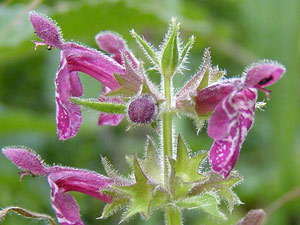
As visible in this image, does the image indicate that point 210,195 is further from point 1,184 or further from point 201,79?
point 1,184

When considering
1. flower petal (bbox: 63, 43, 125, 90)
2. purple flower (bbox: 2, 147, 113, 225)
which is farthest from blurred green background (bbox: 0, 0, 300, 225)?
purple flower (bbox: 2, 147, 113, 225)

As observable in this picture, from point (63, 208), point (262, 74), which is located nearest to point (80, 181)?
point (63, 208)

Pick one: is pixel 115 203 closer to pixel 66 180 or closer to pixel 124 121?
pixel 66 180

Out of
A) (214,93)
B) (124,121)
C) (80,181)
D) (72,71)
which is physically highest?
(124,121)

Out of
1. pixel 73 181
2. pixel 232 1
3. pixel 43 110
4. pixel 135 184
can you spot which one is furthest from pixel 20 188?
pixel 232 1

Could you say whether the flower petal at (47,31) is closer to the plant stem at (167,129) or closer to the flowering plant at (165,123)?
the flowering plant at (165,123)

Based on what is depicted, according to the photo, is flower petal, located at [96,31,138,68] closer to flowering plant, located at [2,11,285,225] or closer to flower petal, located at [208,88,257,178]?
flowering plant, located at [2,11,285,225]

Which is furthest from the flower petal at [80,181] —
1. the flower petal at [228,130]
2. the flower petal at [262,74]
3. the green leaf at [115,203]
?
the flower petal at [262,74]
